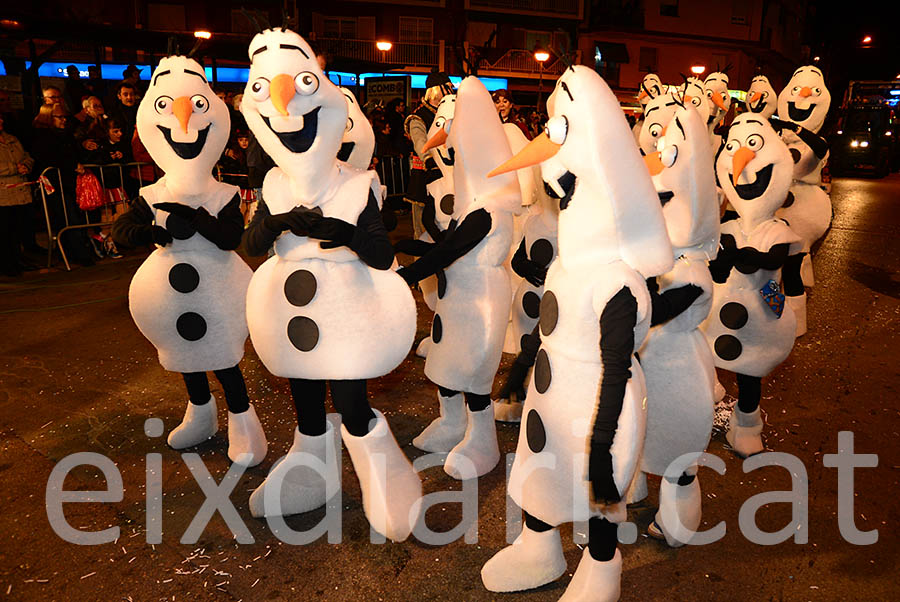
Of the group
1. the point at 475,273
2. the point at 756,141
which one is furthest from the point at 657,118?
the point at 475,273

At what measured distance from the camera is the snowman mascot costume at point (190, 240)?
3.06 metres

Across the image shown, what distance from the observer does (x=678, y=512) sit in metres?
2.73

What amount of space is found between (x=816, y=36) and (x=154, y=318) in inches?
1750

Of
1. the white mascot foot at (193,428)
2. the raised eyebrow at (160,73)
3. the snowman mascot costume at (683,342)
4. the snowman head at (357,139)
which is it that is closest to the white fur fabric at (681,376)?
the snowman mascot costume at (683,342)

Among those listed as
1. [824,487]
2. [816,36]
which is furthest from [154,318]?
[816,36]

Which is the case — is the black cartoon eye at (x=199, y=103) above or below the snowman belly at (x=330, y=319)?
above

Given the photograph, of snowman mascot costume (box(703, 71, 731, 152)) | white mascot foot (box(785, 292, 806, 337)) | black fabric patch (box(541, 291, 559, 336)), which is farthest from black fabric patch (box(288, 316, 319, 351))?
snowman mascot costume (box(703, 71, 731, 152))

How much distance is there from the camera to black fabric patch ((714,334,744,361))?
3.34 m

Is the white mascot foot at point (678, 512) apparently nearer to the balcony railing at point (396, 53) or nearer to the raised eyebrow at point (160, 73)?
the raised eyebrow at point (160, 73)

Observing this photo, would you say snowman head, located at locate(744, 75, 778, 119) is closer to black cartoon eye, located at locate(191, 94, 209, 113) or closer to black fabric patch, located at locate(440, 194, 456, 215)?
black fabric patch, located at locate(440, 194, 456, 215)

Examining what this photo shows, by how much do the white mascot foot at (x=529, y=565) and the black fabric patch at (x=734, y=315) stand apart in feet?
4.93

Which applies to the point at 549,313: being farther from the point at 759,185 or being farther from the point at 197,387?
the point at 197,387

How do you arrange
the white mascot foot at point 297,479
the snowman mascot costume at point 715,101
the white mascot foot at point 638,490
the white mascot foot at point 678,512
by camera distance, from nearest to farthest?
the white mascot foot at point 678,512
the white mascot foot at point 297,479
the white mascot foot at point 638,490
the snowman mascot costume at point 715,101

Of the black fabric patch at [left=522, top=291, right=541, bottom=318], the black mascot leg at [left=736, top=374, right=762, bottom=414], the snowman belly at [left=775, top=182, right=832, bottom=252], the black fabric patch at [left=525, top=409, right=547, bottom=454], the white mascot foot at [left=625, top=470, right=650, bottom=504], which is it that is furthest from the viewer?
the snowman belly at [left=775, top=182, right=832, bottom=252]
